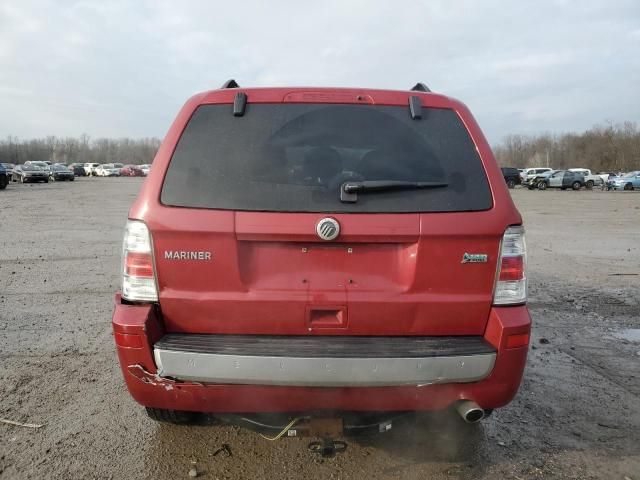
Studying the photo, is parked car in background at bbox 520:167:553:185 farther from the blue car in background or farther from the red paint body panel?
the red paint body panel

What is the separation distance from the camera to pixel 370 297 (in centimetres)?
242

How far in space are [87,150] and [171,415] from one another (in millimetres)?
143205

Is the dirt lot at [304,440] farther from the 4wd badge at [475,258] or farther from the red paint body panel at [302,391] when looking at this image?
the 4wd badge at [475,258]

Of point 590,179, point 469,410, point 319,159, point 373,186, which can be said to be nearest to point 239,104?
point 319,159

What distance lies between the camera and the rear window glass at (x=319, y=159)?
243 centimetres

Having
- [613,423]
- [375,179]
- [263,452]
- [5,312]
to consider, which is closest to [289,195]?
[375,179]

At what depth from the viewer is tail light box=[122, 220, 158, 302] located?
8.00ft

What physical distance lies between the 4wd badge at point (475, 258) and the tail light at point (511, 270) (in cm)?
9

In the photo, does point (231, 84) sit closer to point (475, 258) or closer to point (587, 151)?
point (475, 258)

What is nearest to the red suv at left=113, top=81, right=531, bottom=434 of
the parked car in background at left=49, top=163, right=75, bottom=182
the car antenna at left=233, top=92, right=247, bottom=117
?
the car antenna at left=233, top=92, right=247, bottom=117

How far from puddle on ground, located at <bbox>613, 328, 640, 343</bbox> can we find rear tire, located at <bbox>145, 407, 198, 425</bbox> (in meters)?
4.54

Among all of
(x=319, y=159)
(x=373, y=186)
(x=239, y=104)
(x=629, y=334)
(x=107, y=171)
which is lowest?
(x=629, y=334)

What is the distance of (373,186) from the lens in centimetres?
243

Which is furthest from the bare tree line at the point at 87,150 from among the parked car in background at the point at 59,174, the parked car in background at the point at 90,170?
the parked car in background at the point at 59,174
